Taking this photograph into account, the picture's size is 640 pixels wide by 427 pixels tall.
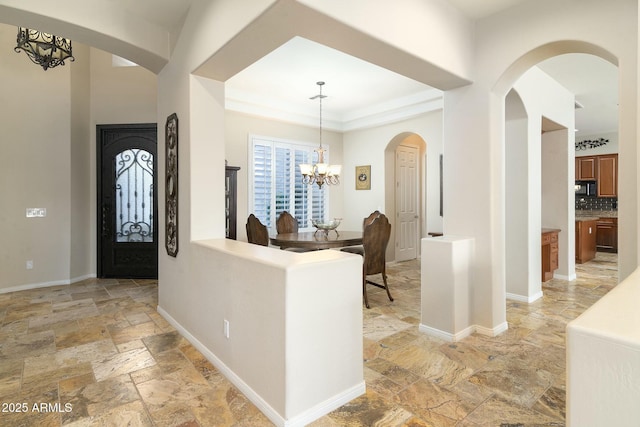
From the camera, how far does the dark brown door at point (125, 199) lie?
514cm

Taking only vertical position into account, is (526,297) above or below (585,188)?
below

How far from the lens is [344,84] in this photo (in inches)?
195

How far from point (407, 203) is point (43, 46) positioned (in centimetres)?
597

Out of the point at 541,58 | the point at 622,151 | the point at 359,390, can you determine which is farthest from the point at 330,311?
the point at 541,58

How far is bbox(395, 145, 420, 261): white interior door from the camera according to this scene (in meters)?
6.65

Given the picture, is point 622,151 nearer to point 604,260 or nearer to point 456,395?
point 456,395

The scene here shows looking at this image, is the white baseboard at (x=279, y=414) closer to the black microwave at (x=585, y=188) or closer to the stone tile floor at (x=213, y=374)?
the stone tile floor at (x=213, y=374)

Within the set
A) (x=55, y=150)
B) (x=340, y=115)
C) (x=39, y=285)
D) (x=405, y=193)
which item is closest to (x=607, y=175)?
(x=405, y=193)

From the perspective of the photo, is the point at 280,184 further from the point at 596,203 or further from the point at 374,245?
the point at 596,203

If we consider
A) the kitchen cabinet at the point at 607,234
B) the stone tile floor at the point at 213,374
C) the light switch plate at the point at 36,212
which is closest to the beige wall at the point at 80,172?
the light switch plate at the point at 36,212

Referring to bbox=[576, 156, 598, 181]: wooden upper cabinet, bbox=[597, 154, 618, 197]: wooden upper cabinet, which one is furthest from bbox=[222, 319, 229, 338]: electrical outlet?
bbox=[576, 156, 598, 181]: wooden upper cabinet

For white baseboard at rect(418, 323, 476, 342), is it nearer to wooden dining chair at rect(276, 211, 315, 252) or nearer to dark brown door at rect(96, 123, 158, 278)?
wooden dining chair at rect(276, 211, 315, 252)

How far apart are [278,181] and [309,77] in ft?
6.52

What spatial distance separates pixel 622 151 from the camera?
214 centimetres
